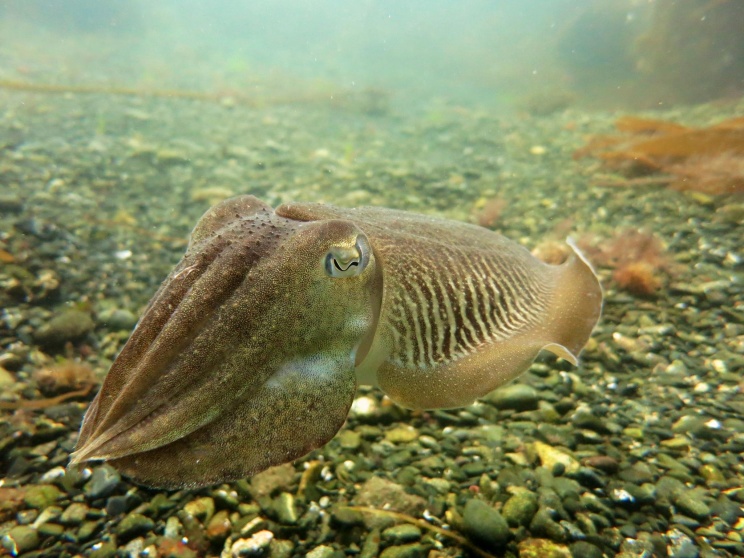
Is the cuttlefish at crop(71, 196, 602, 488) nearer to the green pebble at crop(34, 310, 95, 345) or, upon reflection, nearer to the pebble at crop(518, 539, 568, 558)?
the pebble at crop(518, 539, 568, 558)

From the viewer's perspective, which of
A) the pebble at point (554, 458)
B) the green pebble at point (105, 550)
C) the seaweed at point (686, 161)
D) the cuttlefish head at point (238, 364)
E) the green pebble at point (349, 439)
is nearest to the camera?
the cuttlefish head at point (238, 364)

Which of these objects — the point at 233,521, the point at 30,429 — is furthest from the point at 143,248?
the point at 233,521

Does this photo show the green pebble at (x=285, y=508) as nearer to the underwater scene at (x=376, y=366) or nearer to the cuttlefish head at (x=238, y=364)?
the underwater scene at (x=376, y=366)

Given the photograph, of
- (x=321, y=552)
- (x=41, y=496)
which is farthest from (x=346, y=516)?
(x=41, y=496)

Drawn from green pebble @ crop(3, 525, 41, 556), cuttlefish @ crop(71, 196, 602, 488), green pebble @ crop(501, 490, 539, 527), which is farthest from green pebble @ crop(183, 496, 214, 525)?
green pebble @ crop(501, 490, 539, 527)

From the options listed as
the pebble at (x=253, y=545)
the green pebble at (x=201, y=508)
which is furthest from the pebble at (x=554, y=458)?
the green pebble at (x=201, y=508)

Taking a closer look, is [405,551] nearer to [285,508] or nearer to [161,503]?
[285,508]
